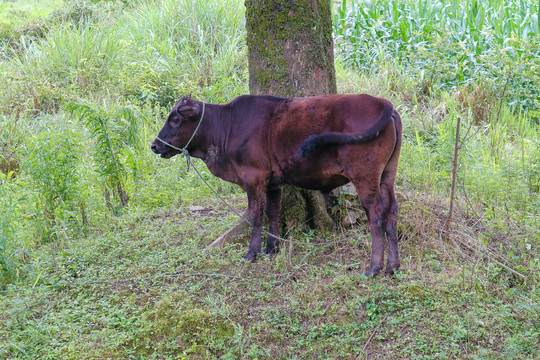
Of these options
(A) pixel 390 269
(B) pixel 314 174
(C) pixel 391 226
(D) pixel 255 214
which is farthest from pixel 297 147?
(A) pixel 390 269

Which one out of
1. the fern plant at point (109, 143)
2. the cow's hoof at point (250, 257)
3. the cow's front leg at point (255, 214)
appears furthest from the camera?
the fern plant at point (109, 143)

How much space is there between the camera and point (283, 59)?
5379mm

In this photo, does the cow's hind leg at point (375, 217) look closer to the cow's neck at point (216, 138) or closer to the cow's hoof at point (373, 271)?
the cow's hoof at point (373, 271)

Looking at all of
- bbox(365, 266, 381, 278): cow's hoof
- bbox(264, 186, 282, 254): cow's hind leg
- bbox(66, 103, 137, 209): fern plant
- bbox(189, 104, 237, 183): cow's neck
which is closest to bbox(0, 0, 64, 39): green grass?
bbox(66, 103, 137, 209): fern plant

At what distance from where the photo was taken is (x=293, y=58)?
5.37m

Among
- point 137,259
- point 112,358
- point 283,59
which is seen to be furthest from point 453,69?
point 112,358

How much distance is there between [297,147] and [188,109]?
3.75 feet

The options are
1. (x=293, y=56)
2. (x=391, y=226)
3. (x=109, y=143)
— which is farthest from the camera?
(x=109, y=143)

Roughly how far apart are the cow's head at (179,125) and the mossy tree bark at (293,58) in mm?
749

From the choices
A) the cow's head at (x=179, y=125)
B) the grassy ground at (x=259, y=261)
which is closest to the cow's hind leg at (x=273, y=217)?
the grassy ground at (x=259, y=261)

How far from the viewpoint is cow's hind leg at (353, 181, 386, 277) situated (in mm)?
4465

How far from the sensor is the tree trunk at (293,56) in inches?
211

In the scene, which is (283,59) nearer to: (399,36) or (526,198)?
(526,198)

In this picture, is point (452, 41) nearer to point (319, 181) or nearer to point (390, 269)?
point (319, 181)
